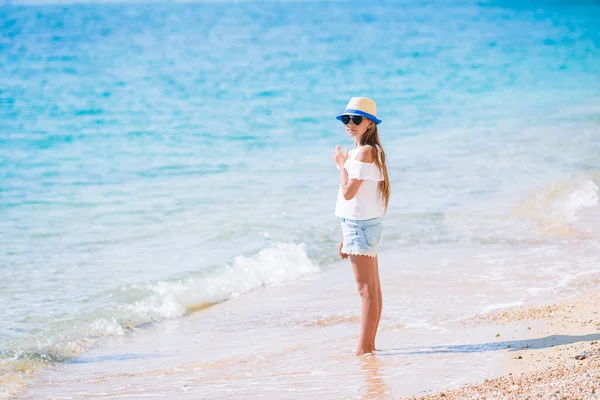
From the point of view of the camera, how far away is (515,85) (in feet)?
83.4

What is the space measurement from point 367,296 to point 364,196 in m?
0.74

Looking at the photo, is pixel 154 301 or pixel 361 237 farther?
pixel 154 301

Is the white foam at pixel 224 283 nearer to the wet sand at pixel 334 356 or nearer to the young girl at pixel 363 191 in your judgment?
the wet sand at pixel 334 356

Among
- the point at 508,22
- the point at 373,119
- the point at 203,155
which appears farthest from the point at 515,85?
the point at 508,22

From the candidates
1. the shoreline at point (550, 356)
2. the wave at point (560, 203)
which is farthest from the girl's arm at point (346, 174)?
the wave at point (560, 203)

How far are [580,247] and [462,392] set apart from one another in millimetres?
4639

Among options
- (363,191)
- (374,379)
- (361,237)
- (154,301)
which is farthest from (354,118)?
(154,301)

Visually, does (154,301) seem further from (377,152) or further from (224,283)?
(377,152)

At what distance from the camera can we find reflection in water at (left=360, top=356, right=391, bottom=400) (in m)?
4.87

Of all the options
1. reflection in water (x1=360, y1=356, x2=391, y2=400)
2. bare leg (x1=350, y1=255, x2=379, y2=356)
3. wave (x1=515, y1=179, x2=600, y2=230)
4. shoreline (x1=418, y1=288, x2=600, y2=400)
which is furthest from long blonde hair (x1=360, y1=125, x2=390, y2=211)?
wave (x1=515, y1=179, x2=600, y2=230)

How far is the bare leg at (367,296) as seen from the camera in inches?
219

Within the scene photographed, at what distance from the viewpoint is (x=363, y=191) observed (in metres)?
5.43

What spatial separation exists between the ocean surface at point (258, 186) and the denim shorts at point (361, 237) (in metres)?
1.36

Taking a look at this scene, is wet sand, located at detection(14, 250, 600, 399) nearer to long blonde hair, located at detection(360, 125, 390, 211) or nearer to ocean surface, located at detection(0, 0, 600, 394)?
ocean surface, located at detection(0, 0, 600, 394)
